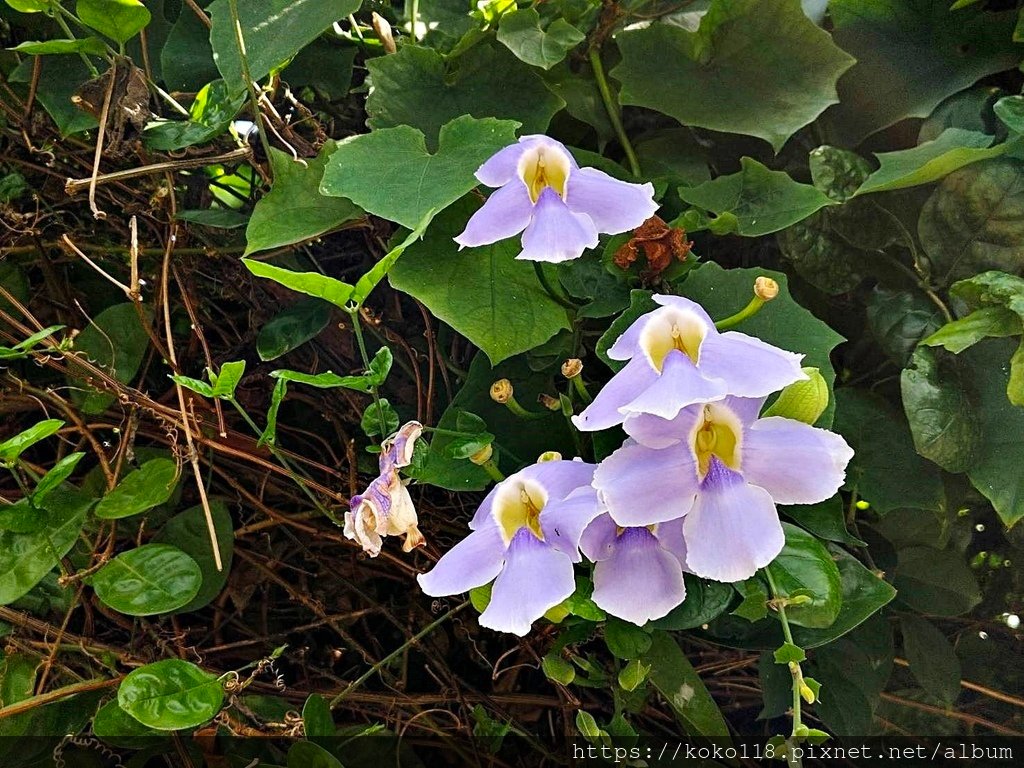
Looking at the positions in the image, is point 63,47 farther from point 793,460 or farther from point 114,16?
point 793,460

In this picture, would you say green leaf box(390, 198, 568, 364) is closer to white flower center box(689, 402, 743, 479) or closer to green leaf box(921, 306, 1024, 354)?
white flower center box(689, 402, 743, 479)

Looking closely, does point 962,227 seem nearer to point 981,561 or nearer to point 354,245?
point 981,561

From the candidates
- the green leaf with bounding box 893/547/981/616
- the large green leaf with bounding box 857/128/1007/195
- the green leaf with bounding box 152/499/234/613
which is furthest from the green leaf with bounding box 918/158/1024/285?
the green leaf with bounding box 152/499/234/613

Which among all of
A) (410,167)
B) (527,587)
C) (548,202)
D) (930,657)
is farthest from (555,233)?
(930,657)

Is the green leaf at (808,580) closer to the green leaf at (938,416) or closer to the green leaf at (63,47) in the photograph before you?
the green leaf at (938,416)

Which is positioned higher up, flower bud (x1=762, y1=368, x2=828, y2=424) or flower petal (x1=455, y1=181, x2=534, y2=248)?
flower petal (x1=455, y1=181, x2=534, y2=248)
